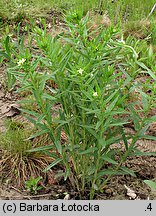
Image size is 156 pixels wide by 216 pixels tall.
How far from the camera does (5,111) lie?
3.06 meters

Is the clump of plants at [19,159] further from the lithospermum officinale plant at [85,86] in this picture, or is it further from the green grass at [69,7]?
the green grass at [69,7]

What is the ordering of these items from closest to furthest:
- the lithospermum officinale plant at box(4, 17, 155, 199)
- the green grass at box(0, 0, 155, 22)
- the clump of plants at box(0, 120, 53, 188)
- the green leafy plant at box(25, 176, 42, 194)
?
the lithospermum officinale plant at box(4, 17, 155, 199) < the green leafy plant at box(25, 176, 42, 194) < the clump of plants at box(0, 120, 53, 188) < the green grass at box(0, 0, 155, 22)

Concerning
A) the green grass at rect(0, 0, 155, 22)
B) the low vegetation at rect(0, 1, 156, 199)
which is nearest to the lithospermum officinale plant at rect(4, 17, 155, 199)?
the low vegetation at rect(0, 1, 156, 199)

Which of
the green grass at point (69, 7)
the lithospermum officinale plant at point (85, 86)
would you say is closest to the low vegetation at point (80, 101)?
the lithospermum officinale plant at point (85, 86)

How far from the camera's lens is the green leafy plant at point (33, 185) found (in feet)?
7.66

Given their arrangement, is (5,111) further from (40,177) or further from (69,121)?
(69,121)

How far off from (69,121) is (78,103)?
13 centimetres

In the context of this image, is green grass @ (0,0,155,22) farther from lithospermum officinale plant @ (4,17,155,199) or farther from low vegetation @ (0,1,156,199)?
lithospermum officinale plant @ (4,17,155,199)

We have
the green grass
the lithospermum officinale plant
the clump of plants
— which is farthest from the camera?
the green grass

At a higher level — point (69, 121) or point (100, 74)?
point (100, 74)

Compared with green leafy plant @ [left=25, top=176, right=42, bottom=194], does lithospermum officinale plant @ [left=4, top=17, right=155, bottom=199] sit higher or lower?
higher

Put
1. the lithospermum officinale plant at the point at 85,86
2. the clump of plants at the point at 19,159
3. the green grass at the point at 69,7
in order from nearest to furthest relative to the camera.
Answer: the lithospermum officinale plant at the point at 85,86
the clump of plants at the point at 19,159
the green grass at the point at 69,7

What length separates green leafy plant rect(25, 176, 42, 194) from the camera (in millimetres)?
2334
